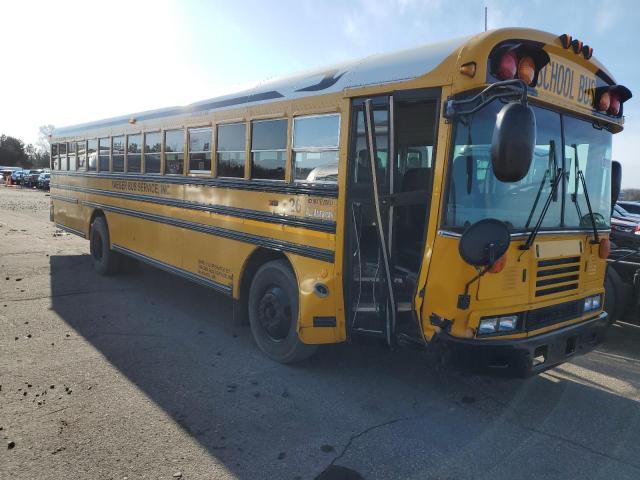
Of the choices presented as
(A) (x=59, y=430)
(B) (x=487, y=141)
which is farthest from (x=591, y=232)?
(A) (x=59, y=430)

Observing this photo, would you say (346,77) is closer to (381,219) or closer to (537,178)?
(381,219)

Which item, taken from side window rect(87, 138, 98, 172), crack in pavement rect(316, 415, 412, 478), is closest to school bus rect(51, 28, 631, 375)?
crack in pavement rect(316, 415, 412, 478)

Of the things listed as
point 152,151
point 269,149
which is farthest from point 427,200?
point 152,151

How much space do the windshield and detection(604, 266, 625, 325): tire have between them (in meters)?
1.43

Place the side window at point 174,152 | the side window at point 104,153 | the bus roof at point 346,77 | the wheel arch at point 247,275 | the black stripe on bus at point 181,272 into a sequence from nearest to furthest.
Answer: the bus roof at point 346,77
the wheel arch at point 247,275
the black stripe on bus at point 181,272
the side window at point 174,152
the side window at point 104,153

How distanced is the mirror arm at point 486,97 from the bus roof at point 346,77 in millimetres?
354

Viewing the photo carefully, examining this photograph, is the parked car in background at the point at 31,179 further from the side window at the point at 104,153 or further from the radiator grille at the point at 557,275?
the radiator grille at the point at 557,275

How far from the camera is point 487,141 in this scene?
3213 mm

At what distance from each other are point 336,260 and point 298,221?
583 millimetres

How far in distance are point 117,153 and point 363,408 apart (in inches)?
225

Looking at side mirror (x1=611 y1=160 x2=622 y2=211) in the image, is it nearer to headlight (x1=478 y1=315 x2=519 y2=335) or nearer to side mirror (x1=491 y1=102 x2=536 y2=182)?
headlight (x1=478 y1=315 x2=519 y2=335)

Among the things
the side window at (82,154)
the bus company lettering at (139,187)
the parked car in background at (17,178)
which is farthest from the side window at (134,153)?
the parked car in background at (17,178)

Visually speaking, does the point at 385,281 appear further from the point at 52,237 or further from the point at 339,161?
the point at 52,237

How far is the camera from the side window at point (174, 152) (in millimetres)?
5957
